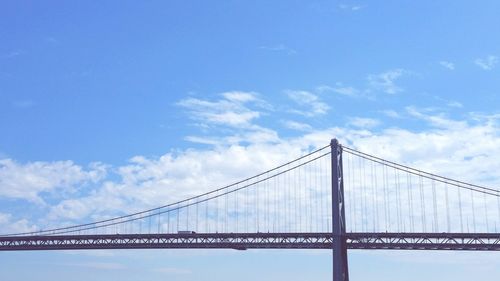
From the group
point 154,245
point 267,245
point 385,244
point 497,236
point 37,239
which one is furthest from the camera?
point 37,239

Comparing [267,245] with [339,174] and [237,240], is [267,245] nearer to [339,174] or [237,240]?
[237,240]

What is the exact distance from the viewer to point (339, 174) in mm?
76188

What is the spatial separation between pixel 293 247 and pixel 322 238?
372 cm

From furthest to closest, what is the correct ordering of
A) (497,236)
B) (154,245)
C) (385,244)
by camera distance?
(154,245) < (385,244) < (497,236)

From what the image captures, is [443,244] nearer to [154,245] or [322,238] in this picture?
[322,238]

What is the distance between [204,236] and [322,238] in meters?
15.5

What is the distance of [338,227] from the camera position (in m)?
71.8

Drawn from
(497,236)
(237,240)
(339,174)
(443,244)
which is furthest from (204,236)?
(497,236)

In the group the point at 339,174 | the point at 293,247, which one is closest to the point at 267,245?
the point at 293,247

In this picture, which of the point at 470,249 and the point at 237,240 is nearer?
the point at 470,249

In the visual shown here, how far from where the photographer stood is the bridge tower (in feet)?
231

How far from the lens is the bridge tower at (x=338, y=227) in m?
70.3

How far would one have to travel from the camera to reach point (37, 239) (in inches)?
3782

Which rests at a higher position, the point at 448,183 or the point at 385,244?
the point at 448,183
